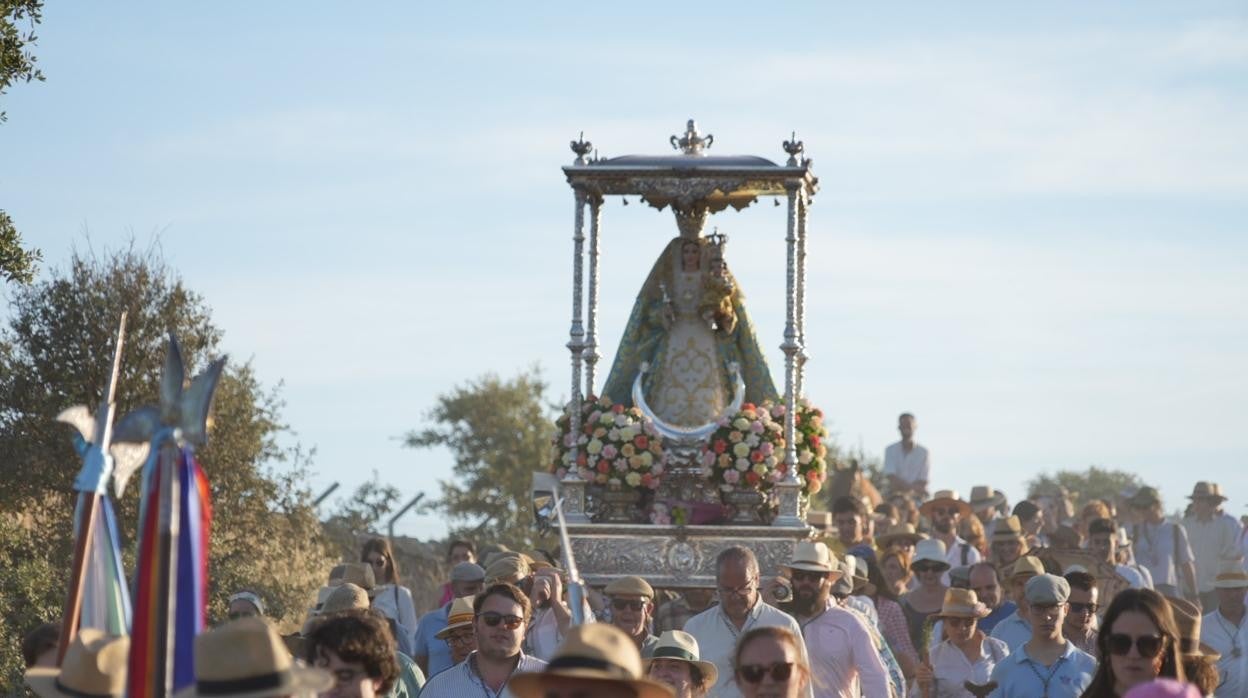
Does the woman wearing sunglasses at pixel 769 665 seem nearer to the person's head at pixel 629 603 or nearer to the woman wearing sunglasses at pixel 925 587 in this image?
the person's head at pixel 629 603

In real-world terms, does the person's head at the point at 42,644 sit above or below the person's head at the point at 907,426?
below

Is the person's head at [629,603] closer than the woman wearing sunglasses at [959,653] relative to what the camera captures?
Yes

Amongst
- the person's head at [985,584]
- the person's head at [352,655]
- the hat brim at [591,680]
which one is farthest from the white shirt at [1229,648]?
the hat brim at [591,680]

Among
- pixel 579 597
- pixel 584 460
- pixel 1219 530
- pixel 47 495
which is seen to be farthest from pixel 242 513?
pixel 579 597

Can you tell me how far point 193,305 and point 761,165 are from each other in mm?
5702

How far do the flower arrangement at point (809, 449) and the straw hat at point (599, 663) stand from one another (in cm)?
1231

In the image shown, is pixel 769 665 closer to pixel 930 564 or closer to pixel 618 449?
pixel 930 564

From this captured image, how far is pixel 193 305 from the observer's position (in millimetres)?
22703

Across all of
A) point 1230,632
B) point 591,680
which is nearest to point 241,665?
point 591,680

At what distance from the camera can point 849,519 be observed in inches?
787

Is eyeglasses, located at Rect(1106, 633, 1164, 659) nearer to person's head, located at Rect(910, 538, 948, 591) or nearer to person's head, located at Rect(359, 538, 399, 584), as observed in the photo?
person's head, located at Rect(359, 538, 399, 584)

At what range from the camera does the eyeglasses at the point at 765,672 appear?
891 centimetres

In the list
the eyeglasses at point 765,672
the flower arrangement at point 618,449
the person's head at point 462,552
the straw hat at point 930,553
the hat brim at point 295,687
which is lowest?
the hat brim at point 295,687

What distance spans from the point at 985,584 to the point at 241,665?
9.94 m
